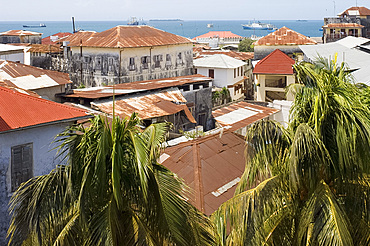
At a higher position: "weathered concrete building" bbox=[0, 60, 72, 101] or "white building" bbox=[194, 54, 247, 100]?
"weathered concrete building" bbox=[0, 60, 72, 101]

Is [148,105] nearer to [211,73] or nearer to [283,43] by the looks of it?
[211,73]

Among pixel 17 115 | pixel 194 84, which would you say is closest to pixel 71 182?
pixel 17 115

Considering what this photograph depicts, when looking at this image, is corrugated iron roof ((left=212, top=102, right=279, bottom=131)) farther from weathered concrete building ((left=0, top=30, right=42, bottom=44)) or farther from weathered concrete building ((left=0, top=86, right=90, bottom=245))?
weathered concrete building ((left=0, top=30, right=42, bottom=44))

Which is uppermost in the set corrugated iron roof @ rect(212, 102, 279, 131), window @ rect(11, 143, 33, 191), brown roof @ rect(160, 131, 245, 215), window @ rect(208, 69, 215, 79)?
window @ rect(11, 143, 33, 191)

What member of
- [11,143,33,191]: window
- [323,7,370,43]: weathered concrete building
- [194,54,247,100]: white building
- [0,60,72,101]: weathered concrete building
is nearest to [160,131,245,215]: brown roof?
[11,143,33,191]: window

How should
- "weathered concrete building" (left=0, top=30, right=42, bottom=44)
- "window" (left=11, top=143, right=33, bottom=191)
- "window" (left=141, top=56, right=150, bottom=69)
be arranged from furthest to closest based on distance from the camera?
1. "weathered concrete building" (left=0, top=30, right=42, bottom=44)
2. "window" (left=141, top=56, right=150, bottom=69)
3. "window" (left=11, top=143, right=33, bottom=191)

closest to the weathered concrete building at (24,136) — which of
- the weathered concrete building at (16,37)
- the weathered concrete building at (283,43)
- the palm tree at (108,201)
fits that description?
the palm tree at (108,201)

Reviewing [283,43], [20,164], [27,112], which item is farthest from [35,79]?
[283,43]

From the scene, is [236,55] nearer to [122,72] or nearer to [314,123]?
[122,72]
